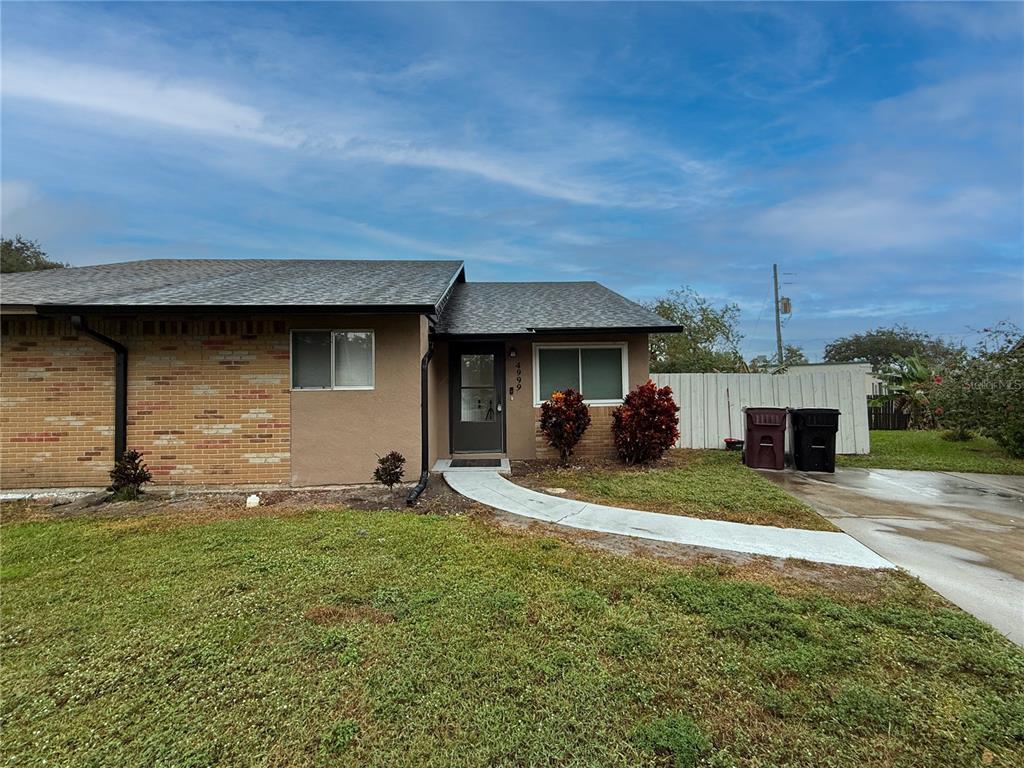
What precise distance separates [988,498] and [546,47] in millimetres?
12189

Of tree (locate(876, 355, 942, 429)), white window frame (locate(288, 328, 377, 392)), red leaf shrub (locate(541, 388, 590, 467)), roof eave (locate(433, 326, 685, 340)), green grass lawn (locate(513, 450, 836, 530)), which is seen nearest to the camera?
green grass lawn (locate(513, 450, 836, 530))

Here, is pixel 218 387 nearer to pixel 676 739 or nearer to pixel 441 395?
pixel 441 395

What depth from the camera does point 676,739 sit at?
194cm

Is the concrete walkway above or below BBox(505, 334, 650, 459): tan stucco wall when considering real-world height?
below

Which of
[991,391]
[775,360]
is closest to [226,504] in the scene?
[991,391]

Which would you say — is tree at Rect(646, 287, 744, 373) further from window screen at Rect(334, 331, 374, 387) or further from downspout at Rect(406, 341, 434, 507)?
window screen at Rect(334, 331, 374, 387)

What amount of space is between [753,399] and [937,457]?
378cm

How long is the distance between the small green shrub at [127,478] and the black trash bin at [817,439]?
36.7 ft

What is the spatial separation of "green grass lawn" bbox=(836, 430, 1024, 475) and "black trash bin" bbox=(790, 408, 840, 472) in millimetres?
1116

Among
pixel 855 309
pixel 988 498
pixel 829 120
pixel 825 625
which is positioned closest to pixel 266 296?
pixel 825 625

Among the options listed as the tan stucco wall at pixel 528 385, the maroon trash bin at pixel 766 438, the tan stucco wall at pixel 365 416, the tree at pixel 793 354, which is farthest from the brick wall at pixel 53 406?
the tree at pixel 793 354

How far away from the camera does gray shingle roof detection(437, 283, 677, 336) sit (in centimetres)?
867

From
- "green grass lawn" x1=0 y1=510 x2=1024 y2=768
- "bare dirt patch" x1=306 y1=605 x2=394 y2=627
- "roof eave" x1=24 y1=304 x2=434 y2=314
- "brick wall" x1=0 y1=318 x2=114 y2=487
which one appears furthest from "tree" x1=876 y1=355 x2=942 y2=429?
"brick wall" x1=0 y1=318 x2=114 y2=487

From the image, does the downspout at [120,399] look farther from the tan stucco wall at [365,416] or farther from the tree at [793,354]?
the tree at [793,354]
